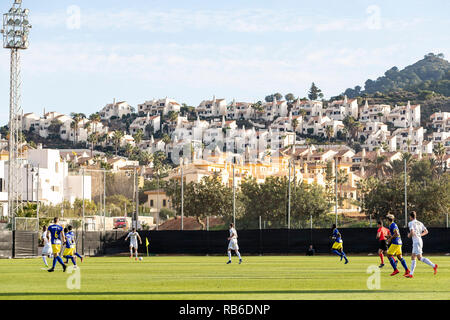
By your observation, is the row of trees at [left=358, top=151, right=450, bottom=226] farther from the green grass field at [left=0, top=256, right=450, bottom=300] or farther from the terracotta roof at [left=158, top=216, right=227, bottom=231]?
the green grass field at [left=0, top=256, right=450, bottom=300]

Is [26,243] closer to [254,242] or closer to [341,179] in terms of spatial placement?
[254,242]

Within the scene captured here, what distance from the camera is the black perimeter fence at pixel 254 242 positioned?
170 feet

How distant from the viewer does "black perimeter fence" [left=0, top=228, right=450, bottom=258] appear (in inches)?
2041

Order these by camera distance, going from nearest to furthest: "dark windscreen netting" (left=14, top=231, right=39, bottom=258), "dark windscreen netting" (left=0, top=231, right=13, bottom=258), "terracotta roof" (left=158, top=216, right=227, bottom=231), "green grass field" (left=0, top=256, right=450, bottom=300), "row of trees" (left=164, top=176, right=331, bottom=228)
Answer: "green grass field" (left=0, top=256, right=450, bottom=300) < "dark windscreen netting" (left=0, top=231, right=13, bottom=258) < "dark windscreen netting" (left=14, top=231, right=39, bottom=258) < "row of trees" (left=164, top=176, right=331, bottom=228) < "terracotta roof" (left=158, top=216, right=227, bottom=231)

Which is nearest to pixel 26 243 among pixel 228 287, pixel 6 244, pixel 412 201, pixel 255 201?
pixel 6 244

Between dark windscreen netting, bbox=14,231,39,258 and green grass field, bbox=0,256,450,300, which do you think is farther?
dark windscreen netting, bbox=14,231,39,258

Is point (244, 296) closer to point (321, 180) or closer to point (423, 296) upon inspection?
point (423, 296)

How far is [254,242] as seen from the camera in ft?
180

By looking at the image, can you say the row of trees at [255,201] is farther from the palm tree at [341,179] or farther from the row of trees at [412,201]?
→ the palm tree at [341,179]

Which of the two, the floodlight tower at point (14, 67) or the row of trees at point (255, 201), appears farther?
the row of trees at point (255, 201)

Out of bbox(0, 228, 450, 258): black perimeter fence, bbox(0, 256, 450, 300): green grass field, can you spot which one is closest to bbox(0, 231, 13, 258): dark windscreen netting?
bbox(0, 228, 450, 258): black perimeter fence

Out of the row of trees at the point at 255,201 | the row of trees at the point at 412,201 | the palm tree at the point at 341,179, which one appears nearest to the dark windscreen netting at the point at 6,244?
the row of trees at the point at 412,201
